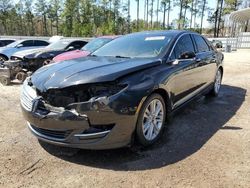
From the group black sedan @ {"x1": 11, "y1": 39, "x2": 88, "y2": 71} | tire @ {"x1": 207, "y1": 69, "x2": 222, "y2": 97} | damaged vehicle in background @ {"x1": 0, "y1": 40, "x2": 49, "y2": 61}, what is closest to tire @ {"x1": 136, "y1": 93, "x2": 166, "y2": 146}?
tire @ {"x1": 207, "y1": 69, "x2": 222, "y2": 97}

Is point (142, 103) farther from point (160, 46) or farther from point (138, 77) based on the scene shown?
point (160, 46)

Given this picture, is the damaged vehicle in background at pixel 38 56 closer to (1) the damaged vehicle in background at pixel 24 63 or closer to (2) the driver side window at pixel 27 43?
(1) the damaged vehicle in background at pixel 24 63

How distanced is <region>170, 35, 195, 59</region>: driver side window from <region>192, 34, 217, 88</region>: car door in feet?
0.86

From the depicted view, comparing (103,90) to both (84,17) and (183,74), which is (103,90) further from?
(84,17)

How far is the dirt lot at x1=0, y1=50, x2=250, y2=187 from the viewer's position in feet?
10.8

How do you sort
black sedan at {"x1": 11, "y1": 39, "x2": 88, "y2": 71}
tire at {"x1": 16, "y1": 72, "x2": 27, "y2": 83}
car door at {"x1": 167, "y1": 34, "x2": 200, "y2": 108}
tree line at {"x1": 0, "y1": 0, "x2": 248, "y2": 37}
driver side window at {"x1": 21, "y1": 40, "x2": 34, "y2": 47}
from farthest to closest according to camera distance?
tree line at {"x1": 0, "y1": 0, "x2": 248, "y2": 37} → driver side window at {"x1": 21, "y1": 40, "x2": 34, "y2": 47} → black sedan at {"x1": 11, "y1": 39, "x2": 88, "y2": 71} → tire at {"x1": 16, "y1": 72, "x2": 27, "y2": 83} → car door at {"x1": 167, "y1": 34, "x2": 200, "y2": 108}

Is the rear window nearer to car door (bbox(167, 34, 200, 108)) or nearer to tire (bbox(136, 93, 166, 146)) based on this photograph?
→ car door (bbox(167, 34, 200, 108))

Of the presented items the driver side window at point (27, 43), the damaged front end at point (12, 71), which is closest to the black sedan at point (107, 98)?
the damaged front end at point (12, 71)

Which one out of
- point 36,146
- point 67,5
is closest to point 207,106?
point 36,146

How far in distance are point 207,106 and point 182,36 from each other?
71.9 inches

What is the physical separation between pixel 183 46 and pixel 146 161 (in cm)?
237

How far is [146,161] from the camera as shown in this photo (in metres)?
3.72

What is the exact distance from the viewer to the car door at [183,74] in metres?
4.68

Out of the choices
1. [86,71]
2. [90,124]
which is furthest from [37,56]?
[90,124]
